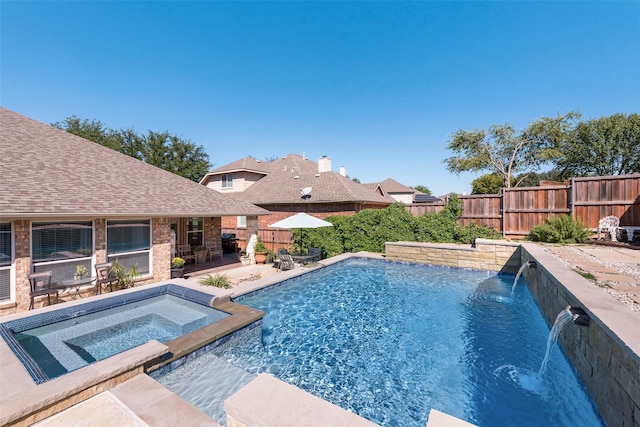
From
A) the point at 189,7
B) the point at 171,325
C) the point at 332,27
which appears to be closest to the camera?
the point at 171,325

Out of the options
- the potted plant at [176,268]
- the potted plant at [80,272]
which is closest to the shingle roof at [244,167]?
the potted plant at [176,268]

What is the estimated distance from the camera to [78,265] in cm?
857

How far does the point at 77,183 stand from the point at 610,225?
2023cm

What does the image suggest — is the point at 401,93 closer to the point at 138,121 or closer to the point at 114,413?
the point at 114,413

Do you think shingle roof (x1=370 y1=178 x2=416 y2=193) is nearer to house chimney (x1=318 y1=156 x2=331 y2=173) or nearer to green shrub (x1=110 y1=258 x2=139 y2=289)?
house chimney (x1=318 y1=156 x2=331 y2=173)

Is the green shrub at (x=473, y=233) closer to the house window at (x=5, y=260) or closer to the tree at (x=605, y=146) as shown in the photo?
the house window at (x=5, y=260)

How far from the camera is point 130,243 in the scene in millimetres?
9875

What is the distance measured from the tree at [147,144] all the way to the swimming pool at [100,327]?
34.2 metres

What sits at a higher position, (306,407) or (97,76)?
(97,76)

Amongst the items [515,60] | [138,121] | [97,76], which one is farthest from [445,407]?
[138,121]

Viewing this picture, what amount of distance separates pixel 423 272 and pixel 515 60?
1261cm

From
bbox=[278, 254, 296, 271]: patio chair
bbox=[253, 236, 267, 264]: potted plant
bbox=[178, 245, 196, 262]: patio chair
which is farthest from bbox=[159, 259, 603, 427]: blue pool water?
bbox=[178, 245, 196, 262]: patio chair

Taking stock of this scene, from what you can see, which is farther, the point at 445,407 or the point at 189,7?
the point at 189,7

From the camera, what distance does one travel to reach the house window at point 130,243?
371 inches
